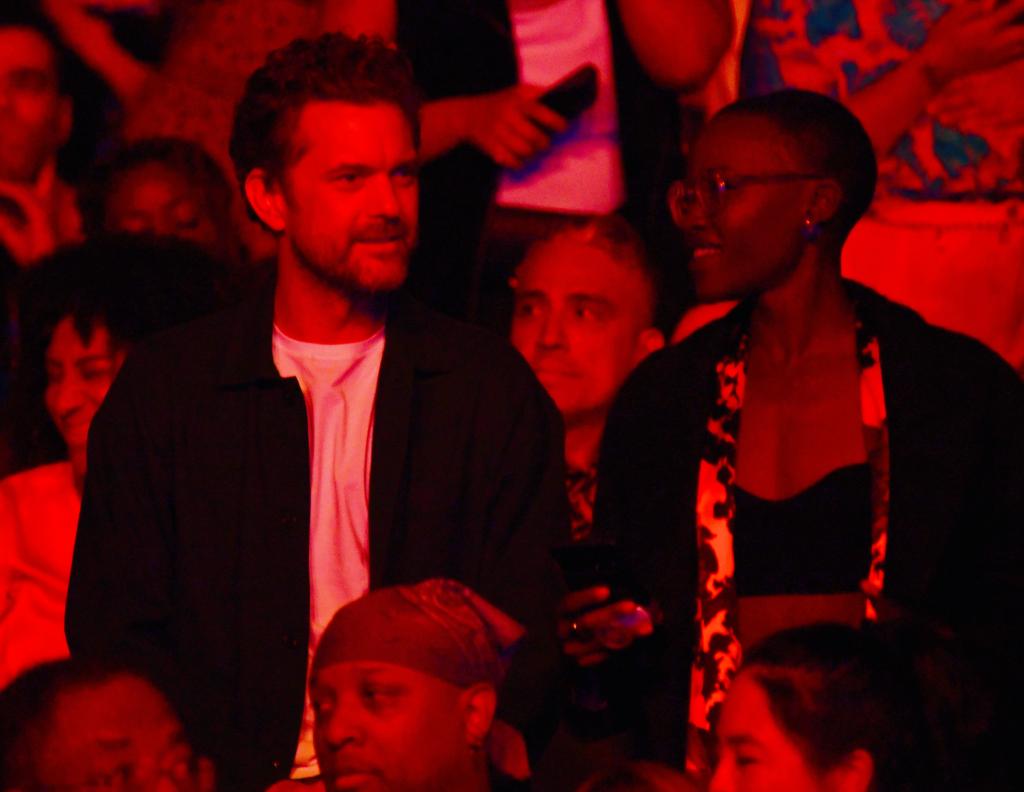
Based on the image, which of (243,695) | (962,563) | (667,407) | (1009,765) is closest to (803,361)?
(667,407)

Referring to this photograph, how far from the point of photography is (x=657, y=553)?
10.9ft

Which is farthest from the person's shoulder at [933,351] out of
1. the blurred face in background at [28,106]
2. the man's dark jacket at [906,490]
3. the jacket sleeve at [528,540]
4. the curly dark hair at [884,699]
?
the blurred face in background at [28,106]

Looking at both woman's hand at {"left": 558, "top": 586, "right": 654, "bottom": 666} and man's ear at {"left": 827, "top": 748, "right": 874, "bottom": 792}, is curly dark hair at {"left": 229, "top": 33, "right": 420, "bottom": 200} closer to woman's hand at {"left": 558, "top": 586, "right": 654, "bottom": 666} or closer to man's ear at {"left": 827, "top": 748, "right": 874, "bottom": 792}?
woman's hand at {"left": 558, "top": 586, "right": 654, "bottom": 666}

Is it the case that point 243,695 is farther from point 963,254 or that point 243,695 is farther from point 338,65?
point 963,254

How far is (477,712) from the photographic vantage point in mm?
2965

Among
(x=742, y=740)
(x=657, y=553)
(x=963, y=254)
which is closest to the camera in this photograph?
(x=742, y=740)

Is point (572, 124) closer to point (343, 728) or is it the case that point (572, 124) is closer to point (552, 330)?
point (552, 330)

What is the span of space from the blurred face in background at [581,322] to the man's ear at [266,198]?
0.75m

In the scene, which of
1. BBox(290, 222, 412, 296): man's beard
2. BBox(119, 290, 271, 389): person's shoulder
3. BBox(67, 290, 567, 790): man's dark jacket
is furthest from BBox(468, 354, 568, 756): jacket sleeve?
BBox(119, 290, 271, 389): person's shoulder

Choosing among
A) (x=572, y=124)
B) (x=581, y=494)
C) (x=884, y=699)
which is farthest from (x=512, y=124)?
(x=884, y=699)

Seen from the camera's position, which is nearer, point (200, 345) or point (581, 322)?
point (200, 345)

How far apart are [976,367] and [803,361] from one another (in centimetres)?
30

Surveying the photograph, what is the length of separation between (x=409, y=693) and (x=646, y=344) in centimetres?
125

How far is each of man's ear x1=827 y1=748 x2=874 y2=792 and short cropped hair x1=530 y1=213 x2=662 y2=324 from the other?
4.71ft
